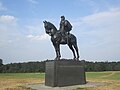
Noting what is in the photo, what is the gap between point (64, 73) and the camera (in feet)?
53.2

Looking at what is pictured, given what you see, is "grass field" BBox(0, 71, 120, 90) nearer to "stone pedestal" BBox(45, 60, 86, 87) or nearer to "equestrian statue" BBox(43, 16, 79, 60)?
"stone pedestal" BBox(45, 60, 86, 87)

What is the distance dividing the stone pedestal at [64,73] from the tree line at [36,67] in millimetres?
32268

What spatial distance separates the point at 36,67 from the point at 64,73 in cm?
3463

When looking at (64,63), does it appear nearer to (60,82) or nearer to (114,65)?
(60,82)

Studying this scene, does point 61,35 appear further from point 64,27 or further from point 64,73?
point 64,73

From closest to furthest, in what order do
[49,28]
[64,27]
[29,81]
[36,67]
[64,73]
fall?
1. [64,73]
2. [49,28]
3. [64,27]
4. [29,81]
5. [36,67]

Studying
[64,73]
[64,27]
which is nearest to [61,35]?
[64,27]

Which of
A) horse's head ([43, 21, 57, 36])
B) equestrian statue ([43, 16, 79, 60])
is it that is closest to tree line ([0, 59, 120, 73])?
equestrian statue ([43, 16, 79, 60])

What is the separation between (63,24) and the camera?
56.1 ft

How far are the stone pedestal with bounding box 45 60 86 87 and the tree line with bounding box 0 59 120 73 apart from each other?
3227 centimetres

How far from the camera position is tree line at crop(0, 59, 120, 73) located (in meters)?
49.9

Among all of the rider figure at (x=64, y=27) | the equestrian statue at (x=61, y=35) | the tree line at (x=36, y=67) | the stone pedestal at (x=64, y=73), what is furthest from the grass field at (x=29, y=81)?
the tree line at (x=36, y=67)

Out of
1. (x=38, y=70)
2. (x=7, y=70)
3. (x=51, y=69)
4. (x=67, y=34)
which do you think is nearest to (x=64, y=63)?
(x=51, y=69)

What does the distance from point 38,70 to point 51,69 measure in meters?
33.8
